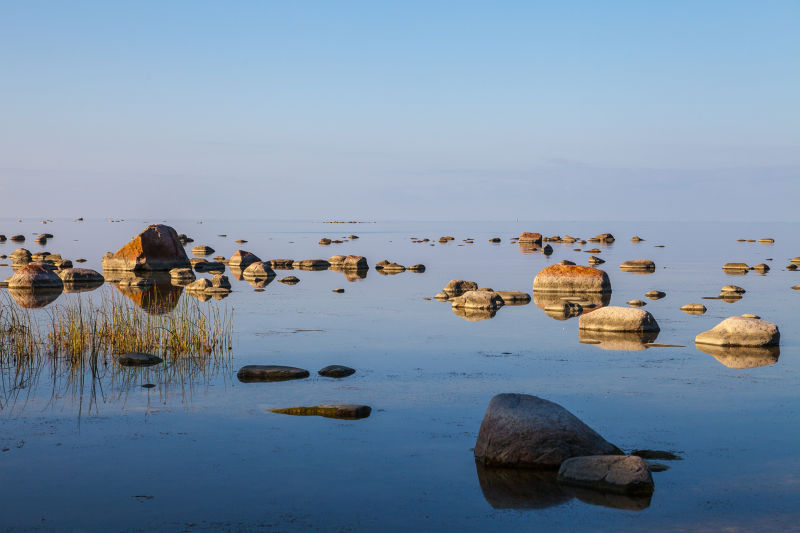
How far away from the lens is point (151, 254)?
50.0m

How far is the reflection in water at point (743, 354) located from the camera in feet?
63.2

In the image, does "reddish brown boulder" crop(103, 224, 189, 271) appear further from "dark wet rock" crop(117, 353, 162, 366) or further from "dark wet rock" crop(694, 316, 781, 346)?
"dark wet rock" crop(694, 316, 781, 346)

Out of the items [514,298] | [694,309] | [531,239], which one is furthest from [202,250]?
[694,309]

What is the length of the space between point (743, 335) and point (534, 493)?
1315 cm

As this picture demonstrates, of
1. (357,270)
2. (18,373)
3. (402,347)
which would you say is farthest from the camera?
(357,270)

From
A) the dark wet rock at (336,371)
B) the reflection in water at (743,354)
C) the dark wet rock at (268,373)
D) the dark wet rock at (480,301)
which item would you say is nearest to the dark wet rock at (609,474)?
the dark wet rock at (336,371)

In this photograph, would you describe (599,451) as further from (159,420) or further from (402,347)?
(402,347)

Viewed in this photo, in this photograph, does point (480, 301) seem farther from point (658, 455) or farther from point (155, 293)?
point (658, 455)

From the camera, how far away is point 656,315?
28.7m

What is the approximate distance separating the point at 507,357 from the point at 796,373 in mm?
6417

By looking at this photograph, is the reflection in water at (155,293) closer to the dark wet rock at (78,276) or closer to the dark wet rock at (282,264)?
the dark wet rock at (78,276)

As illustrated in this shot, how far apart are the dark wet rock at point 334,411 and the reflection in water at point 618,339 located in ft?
30.5

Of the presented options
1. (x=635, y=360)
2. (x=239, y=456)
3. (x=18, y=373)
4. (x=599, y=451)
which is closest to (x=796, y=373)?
(x=635, y=360)

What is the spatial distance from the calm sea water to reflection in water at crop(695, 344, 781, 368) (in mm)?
461
